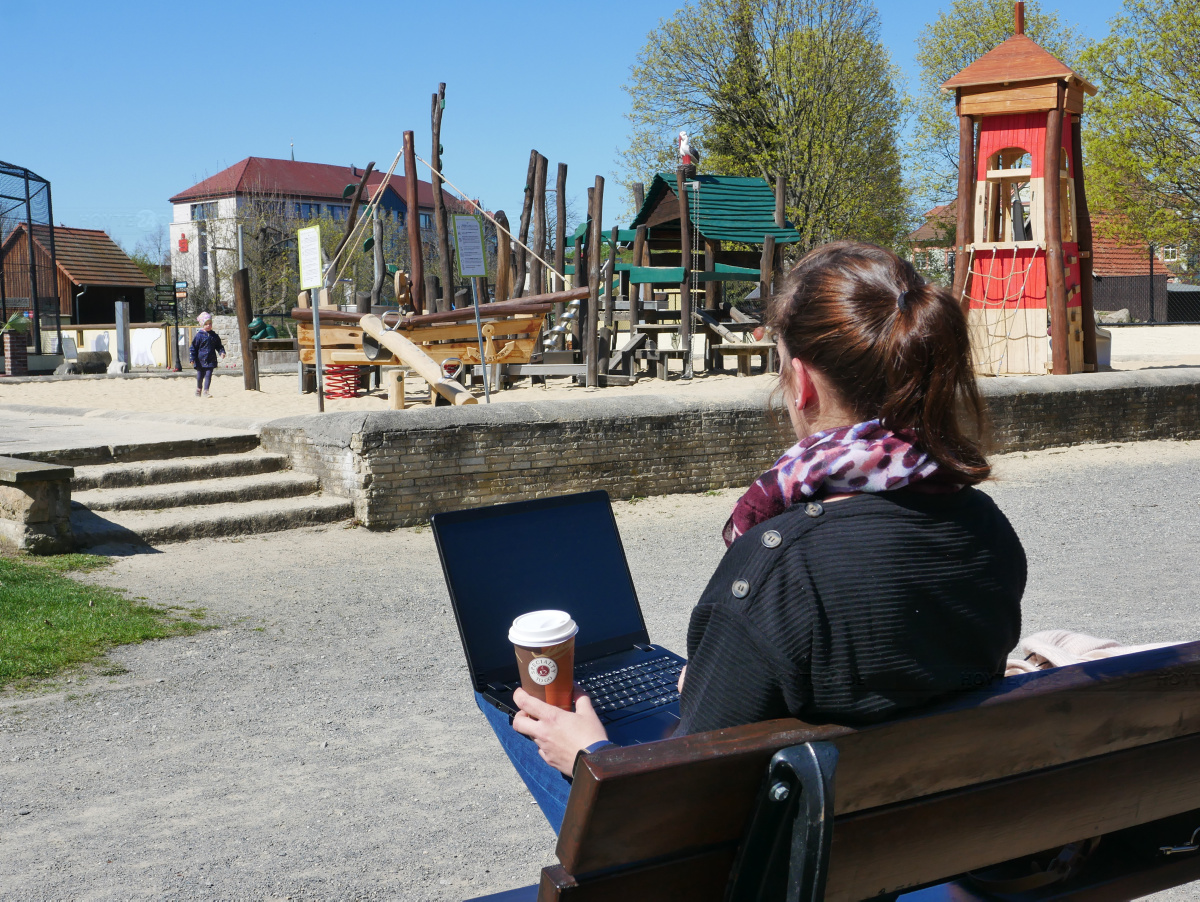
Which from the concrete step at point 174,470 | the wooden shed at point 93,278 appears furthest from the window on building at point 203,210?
the concrete step at point 174,470

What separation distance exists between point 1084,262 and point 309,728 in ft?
44.5

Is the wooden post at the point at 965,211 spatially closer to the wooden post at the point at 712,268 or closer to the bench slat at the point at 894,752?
the wooden post at the point at 712,268

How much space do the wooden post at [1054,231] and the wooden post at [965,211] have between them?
38.0 inches

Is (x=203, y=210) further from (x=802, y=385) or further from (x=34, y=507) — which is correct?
(x=802, y=385)

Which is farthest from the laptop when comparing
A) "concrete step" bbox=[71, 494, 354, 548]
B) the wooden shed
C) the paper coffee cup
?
the wooden shed

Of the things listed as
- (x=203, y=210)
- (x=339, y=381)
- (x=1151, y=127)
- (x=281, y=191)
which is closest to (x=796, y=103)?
(x=1151, y=127)

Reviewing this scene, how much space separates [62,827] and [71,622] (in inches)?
96.7

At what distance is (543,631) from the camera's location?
2062mm

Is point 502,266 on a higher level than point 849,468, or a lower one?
higher

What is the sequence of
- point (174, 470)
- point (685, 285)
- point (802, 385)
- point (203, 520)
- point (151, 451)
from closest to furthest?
point (802, 385) → point (203, 520) → point (174, 470) → point (151, 451) → point (685, 285)

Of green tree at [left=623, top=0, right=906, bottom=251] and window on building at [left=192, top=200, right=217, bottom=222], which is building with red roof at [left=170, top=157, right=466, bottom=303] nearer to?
window on building at [left=192, top=200, right=217, bottom=222]

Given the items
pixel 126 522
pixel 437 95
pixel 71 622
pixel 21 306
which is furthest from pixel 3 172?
pixel 71 622

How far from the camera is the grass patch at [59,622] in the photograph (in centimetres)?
502

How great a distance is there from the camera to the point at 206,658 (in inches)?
209
